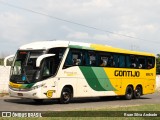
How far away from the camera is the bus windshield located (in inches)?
784

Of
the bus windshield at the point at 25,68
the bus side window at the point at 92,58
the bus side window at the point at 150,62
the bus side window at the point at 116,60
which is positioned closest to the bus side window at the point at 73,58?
the bus side window at the point at 92,58

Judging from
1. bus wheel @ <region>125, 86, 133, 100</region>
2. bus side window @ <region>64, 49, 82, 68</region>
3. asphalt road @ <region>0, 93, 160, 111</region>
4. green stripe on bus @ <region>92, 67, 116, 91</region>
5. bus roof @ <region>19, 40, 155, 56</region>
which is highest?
bus roof @ <region>19, 40, 155, 56</region>

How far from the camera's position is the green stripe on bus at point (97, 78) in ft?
75.0

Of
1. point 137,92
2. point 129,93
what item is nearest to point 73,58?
point 129,93

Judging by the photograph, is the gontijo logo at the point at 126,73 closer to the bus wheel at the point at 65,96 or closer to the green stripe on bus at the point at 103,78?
the green stripe on bus at the point at 103,78

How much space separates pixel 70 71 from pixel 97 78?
282cm

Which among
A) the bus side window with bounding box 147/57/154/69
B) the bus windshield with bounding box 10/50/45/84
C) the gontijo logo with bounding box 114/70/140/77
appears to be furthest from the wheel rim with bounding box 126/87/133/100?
the bus windshield with bounding box 10/50/45/84

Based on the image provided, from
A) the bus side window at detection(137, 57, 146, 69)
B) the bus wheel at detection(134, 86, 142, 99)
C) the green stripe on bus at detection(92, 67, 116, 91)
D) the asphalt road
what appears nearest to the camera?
the asphalt road

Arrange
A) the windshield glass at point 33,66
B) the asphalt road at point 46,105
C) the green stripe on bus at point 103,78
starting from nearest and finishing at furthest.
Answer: the asphalt road at point 46,105, the windshield glass at point 33,66, the green stripe on bus at point 103,78

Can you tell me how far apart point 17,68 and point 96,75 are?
5082 millimetres

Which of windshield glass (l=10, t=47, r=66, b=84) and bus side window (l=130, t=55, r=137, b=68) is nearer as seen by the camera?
windshield glass (l=10, t=47, r=66, b=84)

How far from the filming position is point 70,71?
21547 mm

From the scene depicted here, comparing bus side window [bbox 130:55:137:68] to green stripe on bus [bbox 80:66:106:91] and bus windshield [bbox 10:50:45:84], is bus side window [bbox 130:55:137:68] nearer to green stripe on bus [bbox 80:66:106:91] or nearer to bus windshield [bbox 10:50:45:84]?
green stripe on bus [bbox 80:66:106:91]

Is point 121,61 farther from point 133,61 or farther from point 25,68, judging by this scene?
point 25,68
